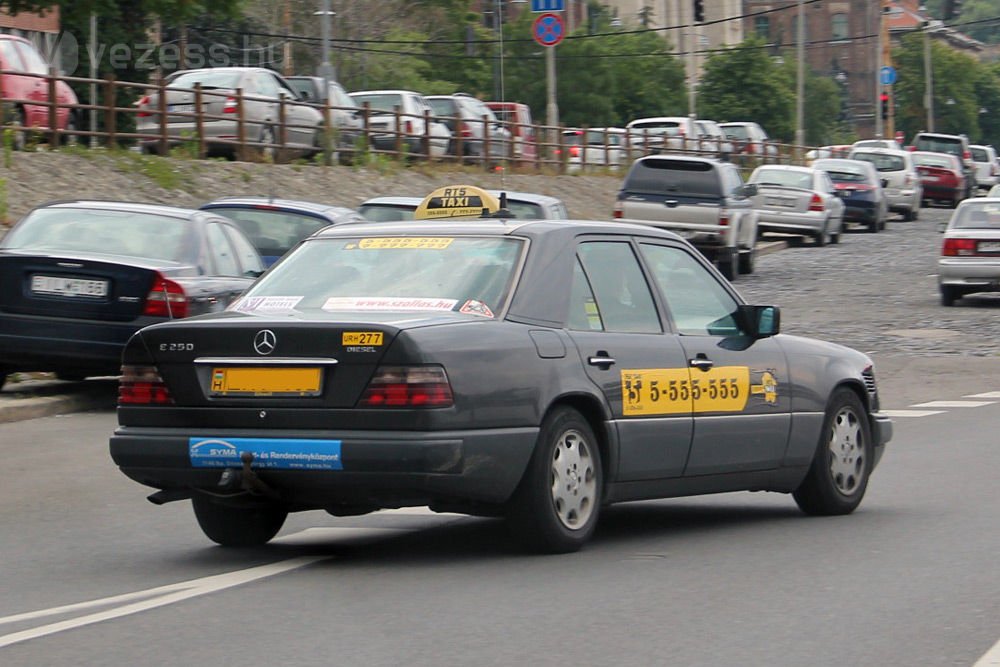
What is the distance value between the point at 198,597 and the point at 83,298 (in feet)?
25.6

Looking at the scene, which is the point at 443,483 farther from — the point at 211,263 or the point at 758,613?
the point at 211,263

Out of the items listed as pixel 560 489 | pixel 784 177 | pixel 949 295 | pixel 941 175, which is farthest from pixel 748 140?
pixel 560 489

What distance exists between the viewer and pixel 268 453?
758 centimetres

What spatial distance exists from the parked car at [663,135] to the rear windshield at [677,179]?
64.3ft

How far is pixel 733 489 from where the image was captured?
9.24 m

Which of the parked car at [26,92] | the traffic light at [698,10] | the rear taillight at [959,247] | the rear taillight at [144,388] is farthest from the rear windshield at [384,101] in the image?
the rear taillight at [144,388]

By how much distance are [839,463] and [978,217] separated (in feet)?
62.8

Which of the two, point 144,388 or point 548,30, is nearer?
point 144,388

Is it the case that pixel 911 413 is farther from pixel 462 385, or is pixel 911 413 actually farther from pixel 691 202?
pixel 691 202

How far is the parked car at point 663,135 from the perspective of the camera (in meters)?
51.9

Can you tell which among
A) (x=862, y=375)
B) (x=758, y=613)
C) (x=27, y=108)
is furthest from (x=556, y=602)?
(x=27, y=108)

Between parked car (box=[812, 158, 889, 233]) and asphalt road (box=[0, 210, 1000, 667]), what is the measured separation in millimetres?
34350

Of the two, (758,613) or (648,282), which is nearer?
(758,613)

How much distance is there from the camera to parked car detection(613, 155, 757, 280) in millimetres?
31375
